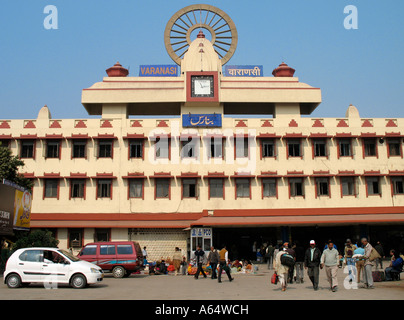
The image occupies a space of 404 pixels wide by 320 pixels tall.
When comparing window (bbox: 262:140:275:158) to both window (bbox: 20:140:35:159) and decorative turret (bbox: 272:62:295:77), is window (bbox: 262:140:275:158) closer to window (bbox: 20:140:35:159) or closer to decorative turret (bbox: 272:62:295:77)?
decorative turret (bbox: 272:62:295:77)

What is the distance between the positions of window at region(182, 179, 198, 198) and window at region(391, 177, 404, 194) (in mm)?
17386

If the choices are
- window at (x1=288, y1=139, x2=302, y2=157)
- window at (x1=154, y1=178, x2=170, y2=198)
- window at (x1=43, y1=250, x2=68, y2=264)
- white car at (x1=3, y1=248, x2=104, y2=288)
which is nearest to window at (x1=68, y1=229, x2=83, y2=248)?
window at (x1=154, y1=178, x2=170, y2=198)

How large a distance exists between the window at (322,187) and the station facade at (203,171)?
9cm

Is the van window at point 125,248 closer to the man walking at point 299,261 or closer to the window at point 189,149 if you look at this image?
the man walking at point 299,261

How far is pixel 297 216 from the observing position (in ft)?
122

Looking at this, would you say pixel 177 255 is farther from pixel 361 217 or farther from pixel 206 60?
pixel 206 60

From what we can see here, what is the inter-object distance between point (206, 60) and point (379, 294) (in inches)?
1221

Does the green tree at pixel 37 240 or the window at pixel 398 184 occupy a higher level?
the window at pixel 398 184

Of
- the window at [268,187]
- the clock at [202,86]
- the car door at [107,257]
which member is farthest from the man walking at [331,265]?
the clock at [202,86]

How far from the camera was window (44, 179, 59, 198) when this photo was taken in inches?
1528

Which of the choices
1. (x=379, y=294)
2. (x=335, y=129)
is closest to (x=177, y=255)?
(x=379, y=294)

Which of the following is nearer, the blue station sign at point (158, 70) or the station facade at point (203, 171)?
the station facade at point (203, 171)

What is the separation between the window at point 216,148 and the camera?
1548 inches

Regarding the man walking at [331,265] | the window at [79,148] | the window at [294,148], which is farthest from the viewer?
the window at [294,148]
